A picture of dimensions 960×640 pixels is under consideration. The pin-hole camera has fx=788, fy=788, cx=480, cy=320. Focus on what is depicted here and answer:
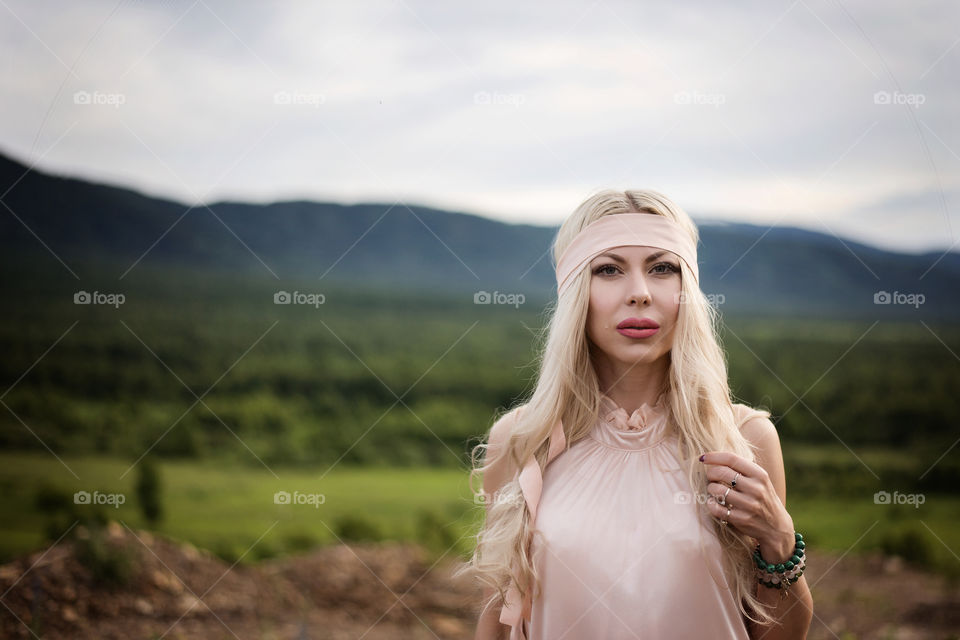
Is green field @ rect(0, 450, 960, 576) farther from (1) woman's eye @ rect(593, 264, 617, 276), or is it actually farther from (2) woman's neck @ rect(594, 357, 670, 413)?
(1) woman's eye @ rect(593, 264, 617, 276)

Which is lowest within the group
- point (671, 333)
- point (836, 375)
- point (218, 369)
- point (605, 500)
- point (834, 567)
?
point (605, 500)

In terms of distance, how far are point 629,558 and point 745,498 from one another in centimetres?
33

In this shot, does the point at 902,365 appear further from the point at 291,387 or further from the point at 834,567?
the point at 291,387

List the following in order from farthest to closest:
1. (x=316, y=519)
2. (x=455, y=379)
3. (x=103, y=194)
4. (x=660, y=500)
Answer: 1. (x=455, y=379)
2. (x=103, y=194)
3. (x=316, y=519)
4. (x=660, y=500)

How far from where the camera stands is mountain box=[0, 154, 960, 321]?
25.1ft

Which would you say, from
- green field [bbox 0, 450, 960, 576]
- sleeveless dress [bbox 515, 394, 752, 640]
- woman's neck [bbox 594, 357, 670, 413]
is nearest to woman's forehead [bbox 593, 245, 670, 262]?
woman's neck [bbox 594, 357, 670, 413]

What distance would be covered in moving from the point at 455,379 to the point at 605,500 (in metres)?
6.80

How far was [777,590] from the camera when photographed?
2.07 m

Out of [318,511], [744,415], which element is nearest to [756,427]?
[744,415]

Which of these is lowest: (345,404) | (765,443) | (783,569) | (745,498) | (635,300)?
(783,569)

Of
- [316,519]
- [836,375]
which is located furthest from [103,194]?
[836,375]

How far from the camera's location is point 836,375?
8523 millimetres

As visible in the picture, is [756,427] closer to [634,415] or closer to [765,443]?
[765,443]

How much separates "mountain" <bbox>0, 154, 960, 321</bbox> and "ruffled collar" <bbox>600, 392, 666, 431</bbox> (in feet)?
17.2
